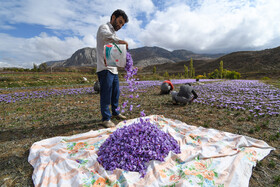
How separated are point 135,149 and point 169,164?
792 millimetres

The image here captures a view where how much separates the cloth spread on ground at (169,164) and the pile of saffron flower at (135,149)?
0.11m

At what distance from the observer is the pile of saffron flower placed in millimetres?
2732

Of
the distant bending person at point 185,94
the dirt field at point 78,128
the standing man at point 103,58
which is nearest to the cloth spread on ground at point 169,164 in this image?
the dirt field at point 78,128

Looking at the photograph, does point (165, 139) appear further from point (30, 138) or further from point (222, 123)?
point (30, 138)

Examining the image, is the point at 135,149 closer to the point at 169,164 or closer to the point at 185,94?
the point at 169,164

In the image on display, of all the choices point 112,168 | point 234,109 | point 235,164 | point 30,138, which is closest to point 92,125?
point 30,138

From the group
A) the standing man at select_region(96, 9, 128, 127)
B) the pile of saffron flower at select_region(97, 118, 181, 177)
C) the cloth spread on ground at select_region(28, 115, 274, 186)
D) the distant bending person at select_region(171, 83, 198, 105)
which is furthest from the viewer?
the distant bending person at select_region(171, 83, 198, 105)

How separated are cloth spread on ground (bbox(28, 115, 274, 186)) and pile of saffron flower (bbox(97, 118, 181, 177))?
0.37 ft

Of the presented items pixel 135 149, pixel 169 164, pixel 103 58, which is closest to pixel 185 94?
pixel 103 58

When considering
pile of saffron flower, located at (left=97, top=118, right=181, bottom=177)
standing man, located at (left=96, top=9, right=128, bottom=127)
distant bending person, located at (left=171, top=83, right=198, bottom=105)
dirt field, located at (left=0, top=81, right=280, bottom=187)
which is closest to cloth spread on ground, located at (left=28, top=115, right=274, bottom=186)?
pile of saffron flower, located at (left=97, top=118, right=181, bottom=177)

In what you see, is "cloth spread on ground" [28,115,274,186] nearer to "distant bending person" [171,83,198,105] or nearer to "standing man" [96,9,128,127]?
"standing man" [96,9,128,127]

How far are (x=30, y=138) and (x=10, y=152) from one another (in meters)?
0.77

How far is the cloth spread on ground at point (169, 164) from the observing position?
2.46 m

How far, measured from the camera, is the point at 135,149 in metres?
2.82
